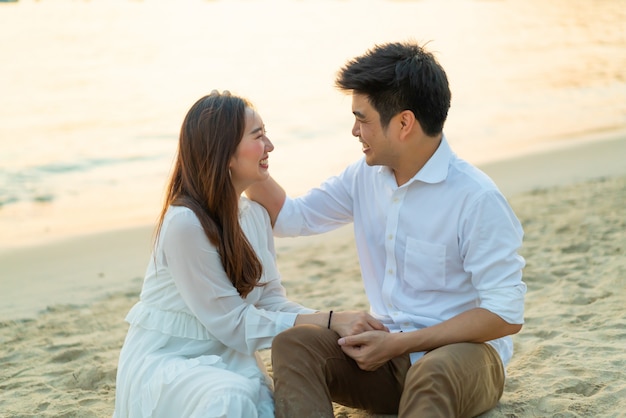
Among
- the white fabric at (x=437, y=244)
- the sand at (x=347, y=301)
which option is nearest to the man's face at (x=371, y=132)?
the white fabric at (x=437, y=244)

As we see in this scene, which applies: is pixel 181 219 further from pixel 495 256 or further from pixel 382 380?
pixel 495 256

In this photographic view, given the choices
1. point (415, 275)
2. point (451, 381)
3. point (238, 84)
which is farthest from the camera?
point (238, 84)

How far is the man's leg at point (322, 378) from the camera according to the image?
315 centimetres

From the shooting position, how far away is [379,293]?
12.2 ft

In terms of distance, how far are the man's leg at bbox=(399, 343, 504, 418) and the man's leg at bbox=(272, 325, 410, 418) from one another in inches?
11.3

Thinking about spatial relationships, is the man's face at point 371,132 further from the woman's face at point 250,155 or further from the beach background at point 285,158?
the beach background at point 285,158

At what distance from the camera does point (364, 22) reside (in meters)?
28.0

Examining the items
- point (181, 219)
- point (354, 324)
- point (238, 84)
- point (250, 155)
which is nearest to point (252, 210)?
point (250, 155)

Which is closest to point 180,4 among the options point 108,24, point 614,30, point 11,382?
point 108,24

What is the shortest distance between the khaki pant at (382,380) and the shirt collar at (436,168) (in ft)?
2.30

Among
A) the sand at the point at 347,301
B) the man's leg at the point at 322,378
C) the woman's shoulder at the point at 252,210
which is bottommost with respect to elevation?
the sand at the point at 347,301

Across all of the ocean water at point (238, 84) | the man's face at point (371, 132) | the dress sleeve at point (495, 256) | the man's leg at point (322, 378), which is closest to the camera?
the man's leg at point (322, 378)

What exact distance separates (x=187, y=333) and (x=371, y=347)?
77 centimetres

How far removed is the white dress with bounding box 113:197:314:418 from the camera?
3.17m
